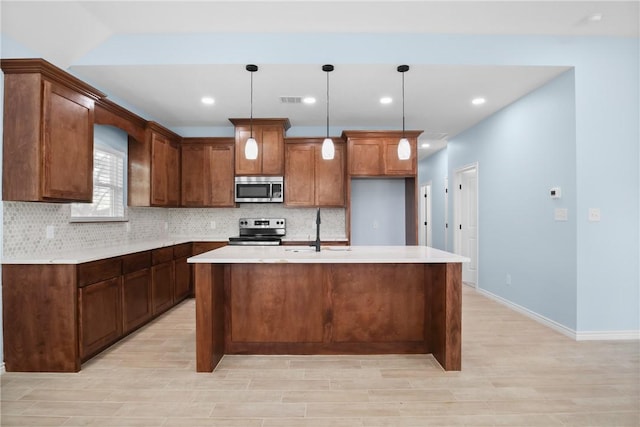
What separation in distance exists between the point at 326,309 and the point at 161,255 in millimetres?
2272

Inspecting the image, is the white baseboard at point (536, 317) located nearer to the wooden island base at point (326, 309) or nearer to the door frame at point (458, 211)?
the door frame at point (458, 211)

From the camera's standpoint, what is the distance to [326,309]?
9.66 ft

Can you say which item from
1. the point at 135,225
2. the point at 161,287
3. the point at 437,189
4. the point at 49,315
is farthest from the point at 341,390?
the point at 437,189

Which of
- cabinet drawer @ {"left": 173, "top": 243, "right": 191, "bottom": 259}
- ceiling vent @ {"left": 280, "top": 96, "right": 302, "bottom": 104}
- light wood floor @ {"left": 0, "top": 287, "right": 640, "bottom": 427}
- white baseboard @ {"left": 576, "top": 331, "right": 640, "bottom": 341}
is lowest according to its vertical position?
light wood floor @ {"left": 0, "top": 287, "right": 640, "bottom": 427}

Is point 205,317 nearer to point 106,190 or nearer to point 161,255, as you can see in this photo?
point 161,255

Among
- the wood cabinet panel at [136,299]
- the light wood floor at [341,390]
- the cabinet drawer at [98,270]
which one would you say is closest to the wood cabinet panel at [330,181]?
the wood cabinet panel at [136,299]

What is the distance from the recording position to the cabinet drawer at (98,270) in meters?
2.71

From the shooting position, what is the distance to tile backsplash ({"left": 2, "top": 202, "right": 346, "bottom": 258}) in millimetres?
2814

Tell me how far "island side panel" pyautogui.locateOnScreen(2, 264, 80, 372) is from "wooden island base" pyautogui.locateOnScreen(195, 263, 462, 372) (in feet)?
3.72

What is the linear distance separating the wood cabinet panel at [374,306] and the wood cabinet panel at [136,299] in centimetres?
201

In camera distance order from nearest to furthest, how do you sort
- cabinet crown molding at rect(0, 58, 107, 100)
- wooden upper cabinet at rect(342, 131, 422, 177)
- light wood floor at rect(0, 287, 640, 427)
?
light wood floor at rect(0, 287, 640, 427) → cabinet crown molding at rect(0, 58, 107, 100) → wooden upper cabinet at rect(342, 131, 422, 177)

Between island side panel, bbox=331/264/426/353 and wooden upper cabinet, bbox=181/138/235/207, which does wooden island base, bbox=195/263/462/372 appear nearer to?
island side panel, bbox=331/264/426/353

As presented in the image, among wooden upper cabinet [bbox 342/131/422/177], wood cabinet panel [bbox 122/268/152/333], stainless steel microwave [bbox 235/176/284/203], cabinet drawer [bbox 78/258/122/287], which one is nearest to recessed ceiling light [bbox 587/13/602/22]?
wooden upper cabinet [bbox 342/131/422/177]

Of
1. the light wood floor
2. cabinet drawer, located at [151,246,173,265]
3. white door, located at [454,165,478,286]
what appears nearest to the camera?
the light wood floor
